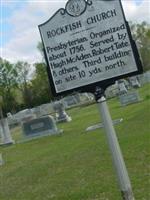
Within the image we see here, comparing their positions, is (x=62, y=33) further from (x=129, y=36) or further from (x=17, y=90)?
(x=17, y=90)

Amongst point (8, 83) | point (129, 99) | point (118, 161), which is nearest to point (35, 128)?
point (129, 99)

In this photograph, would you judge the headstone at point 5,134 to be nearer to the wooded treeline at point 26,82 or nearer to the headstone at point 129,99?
the headstone at point 129,99

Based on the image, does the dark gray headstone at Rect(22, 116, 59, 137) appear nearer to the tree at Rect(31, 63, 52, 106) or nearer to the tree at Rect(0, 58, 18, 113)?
the tree at Rect(31, 63, 52, 106)

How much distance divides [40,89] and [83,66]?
8565 cm

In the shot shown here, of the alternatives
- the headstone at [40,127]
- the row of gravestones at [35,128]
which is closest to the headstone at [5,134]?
the row of gravestones at [35,128]

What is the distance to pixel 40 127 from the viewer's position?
23656 mm

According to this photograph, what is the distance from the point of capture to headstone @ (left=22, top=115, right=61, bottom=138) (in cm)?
2325

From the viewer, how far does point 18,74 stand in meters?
102

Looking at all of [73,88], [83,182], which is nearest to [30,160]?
→ [83,182]

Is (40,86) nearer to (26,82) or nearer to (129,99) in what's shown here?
(26,82)

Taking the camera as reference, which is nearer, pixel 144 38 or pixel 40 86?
pixel 40 86

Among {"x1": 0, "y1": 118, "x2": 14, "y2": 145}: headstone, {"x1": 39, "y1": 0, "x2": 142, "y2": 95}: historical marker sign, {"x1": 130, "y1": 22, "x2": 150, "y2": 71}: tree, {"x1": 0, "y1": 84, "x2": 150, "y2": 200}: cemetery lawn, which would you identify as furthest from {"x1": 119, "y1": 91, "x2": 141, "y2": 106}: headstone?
{"x1": 130, "y1": 22, "x2": 150, "y2": 71}: tree

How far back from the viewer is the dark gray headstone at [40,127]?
23.2 meters

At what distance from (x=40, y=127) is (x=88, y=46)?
1744 centimetres
